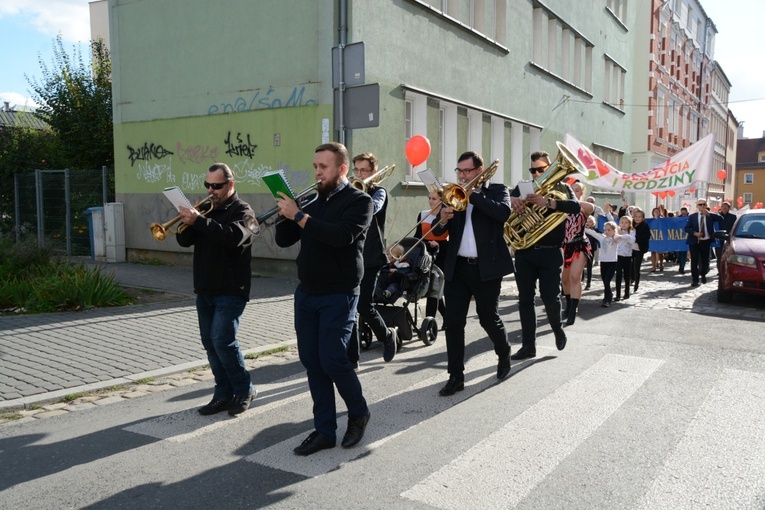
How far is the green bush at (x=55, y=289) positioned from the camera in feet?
29.6

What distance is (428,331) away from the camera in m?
7.61

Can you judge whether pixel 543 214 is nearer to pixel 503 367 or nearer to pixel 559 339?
pixel 559 339

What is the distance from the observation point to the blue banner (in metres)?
16.4

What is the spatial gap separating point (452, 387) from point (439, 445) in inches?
46.8

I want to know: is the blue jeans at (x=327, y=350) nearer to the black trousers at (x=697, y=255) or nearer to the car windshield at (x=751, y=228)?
the car windshield at (x=751, y=228)

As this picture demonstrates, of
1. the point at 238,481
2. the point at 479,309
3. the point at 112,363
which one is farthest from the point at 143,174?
the point at 238,481

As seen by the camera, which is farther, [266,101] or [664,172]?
[664,172]

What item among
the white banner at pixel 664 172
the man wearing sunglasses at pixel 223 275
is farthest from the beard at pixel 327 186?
the white banner at pixel 664 172

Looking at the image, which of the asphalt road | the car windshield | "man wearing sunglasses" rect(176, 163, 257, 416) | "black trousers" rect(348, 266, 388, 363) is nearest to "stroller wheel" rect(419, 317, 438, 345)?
the asphalt road

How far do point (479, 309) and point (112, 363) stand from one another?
355cm

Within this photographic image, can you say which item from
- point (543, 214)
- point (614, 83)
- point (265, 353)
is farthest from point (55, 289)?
point (614, 83)

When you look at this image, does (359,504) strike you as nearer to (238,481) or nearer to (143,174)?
(238,481)

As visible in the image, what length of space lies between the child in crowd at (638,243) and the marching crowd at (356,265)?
4563 millimetres

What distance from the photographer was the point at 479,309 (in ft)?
18.8
